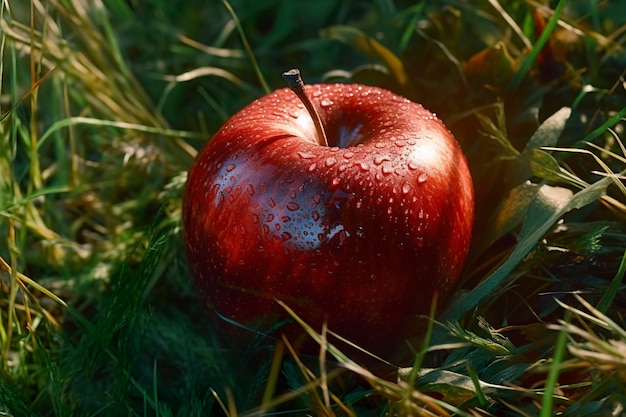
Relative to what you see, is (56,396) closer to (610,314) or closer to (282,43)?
(610,314)

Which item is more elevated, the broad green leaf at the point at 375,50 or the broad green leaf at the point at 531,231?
the broad green leaf at the point at 375,50

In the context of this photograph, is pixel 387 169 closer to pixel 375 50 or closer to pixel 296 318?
pixel 296 318

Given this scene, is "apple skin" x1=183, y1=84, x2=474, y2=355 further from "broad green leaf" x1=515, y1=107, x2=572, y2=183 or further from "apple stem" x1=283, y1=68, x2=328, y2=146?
"broad green leaf" x1=515, y1=107, x2=572, y2=183

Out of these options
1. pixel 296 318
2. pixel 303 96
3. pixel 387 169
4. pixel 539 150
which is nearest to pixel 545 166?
pixel 539 150

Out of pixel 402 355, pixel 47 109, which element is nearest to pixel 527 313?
pixel 402 355

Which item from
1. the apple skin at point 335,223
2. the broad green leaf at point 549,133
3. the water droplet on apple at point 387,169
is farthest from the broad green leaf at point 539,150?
the water droplet on apple at point 387,169

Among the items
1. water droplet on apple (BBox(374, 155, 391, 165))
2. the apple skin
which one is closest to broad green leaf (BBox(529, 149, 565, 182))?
the apple skin

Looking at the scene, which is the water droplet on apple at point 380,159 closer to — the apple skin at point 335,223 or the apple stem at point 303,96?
the apple skin at point 335,223
